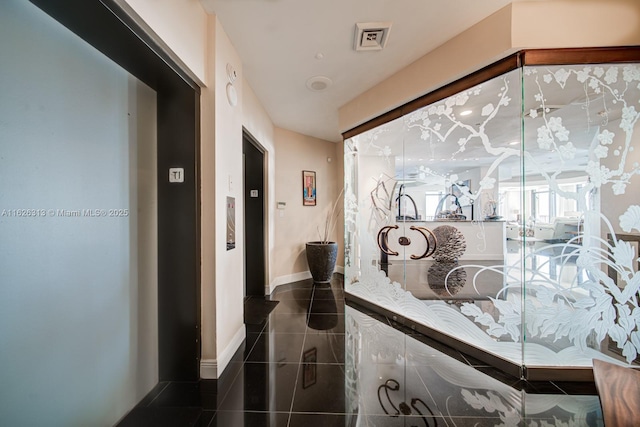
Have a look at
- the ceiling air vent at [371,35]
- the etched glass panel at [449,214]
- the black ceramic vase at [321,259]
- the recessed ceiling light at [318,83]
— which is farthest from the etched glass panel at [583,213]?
the black ceramic vase at [321,259]

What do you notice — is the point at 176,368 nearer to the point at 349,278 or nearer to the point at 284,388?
the point at 284,388

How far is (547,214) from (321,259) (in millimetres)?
2878

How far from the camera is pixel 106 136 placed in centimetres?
137

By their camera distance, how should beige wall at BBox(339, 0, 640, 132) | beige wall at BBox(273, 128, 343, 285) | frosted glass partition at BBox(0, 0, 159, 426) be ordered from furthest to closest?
1. beige wall at BBox(273, 128, 343, 285)
2. beige wall at BBox(339, 0, 640, 132)
3. frosted glass partition at BBox(0, 0, 159, 426)

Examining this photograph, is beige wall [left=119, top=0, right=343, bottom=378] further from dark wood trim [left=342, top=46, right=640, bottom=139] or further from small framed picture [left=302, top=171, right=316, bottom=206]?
dark wood trim [left=342, top=46, right=640, bottom=139]

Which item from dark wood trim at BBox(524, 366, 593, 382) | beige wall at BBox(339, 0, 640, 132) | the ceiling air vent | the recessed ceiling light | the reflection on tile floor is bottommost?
the reflection on tile floor

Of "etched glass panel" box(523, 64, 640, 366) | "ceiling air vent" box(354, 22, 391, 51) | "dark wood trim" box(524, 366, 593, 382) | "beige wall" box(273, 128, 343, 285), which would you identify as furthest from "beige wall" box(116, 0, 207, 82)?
"dark wood trim" box(524, 366, 593, 382)

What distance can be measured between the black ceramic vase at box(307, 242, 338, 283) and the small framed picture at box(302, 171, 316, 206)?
863 mm

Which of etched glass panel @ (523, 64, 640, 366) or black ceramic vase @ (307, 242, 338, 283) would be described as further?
black ceramic vase @ (307, 242, 338, 283)

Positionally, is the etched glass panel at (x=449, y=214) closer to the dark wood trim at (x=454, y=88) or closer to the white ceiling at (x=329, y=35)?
the dark wood trim at (x=454, y=88)

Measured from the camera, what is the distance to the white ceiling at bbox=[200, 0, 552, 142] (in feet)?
5.58

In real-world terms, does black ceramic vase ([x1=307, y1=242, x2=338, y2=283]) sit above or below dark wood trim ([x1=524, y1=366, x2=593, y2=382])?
above

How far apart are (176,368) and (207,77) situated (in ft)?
7.05

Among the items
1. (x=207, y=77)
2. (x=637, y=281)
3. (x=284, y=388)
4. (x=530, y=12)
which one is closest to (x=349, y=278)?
(x=284, y=388)
